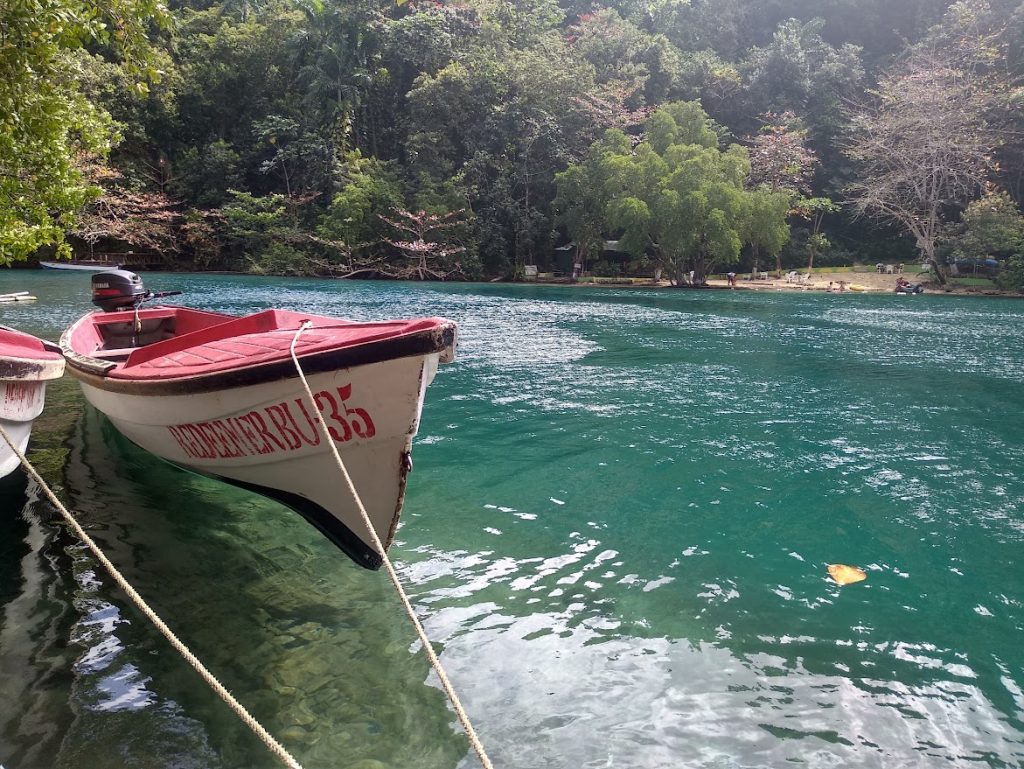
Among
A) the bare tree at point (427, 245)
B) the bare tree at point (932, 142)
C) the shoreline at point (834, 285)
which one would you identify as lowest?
the shoreline at point (834, 285)

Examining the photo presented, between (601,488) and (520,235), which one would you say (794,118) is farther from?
(601,488)

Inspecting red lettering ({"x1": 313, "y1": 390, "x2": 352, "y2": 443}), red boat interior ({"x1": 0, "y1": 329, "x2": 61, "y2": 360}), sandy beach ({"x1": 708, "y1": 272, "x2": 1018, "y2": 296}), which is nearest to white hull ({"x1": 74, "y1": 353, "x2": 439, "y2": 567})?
red lettering ({"x1": 313, "y1": 390, "x2": 352, "y2": 443})

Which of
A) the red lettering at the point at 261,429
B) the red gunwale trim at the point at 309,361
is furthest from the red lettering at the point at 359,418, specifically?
the red lettering at the point at 261,429

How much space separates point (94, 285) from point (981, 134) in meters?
34.6

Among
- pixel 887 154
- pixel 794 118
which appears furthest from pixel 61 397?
pixel 794 118

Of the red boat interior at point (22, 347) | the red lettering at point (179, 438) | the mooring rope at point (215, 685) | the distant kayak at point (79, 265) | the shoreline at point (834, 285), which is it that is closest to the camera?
the mooring rope at point (215, 685)

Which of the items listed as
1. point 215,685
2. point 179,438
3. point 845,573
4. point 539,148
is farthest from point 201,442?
point 539,148

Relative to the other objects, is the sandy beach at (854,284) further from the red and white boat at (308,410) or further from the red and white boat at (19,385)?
the red and white boat at (308,410)

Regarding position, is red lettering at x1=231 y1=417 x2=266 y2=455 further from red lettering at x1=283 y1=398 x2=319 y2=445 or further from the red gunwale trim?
red lettering at x1=283 y1=398 x2=319 y2=445

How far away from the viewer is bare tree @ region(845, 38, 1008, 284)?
2897cm

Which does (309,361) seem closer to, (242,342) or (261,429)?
(261,429)

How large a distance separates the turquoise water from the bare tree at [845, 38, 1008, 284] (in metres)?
27.3

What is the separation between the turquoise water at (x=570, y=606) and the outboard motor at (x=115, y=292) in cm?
208

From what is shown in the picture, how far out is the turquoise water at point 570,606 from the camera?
2592 mm
